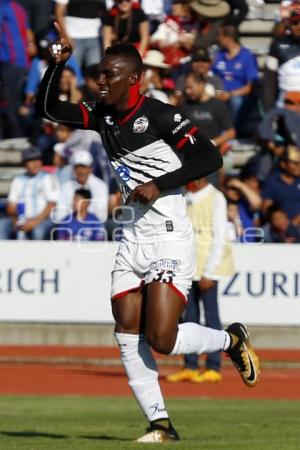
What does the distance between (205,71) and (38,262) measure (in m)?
3.42

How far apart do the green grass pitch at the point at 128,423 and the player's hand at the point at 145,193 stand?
1531 mm

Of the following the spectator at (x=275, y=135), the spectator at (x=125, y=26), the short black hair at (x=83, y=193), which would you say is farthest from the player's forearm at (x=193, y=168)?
the spectator at (x=125, y=26)

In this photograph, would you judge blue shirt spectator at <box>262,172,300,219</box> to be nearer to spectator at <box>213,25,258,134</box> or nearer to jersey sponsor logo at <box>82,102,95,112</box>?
spectator at <box>213,25,258,134</box>

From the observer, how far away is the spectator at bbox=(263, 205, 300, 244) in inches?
706

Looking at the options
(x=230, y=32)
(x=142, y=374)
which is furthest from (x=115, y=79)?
(x=230, y=32)

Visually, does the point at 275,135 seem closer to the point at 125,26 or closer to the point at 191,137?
the point at 125,26

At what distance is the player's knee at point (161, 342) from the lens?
28.6 ft

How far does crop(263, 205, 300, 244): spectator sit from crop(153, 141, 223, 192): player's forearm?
922 centimetres

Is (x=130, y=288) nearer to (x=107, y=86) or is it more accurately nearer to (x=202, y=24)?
(x=107, y=86)

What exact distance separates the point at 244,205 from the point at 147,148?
31.0 feet

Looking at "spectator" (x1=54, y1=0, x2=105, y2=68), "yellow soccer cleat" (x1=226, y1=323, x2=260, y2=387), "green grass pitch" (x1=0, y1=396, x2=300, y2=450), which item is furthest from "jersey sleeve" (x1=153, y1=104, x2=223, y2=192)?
"spectator" (x1=54, y1=0, x2=105, y2=68)

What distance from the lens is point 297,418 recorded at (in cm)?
1130

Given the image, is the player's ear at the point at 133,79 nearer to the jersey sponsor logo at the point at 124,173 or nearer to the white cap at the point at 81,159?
the jersey sponsor logo at the point at 124,173

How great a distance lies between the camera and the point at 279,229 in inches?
708
